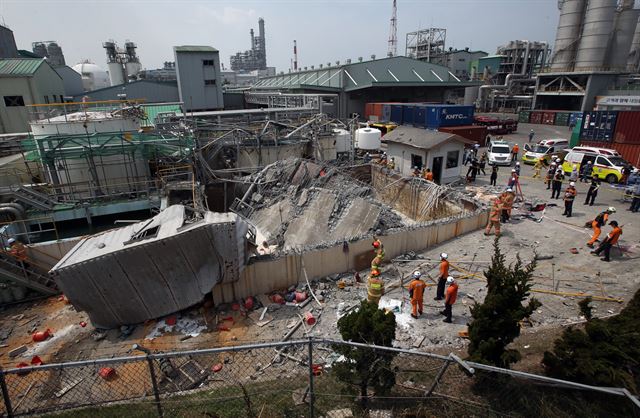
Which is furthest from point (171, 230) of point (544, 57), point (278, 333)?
point (544, 57)

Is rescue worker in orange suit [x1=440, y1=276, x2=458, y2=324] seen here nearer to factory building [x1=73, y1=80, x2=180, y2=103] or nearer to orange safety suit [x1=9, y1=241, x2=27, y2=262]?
orange safety suit [x1=9, y1=241, x2=27, y2=262]

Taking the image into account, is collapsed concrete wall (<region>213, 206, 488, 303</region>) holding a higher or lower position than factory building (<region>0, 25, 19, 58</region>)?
lower

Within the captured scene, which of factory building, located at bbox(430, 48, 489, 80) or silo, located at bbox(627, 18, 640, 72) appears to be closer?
silo, located at bbox(627, 18, 640, 72)

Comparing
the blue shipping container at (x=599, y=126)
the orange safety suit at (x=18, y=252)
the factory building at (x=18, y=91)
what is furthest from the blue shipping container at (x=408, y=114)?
the factory building at (x=18, y=91)

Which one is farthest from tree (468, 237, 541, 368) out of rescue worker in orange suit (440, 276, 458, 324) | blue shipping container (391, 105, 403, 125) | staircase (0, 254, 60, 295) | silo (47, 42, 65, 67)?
silo (47, 42, 65, 67)

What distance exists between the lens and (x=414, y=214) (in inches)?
667

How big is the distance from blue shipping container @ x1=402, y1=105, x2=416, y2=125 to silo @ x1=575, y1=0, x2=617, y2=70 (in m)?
27.8

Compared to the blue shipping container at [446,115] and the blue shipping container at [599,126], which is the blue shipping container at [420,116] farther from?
the blue shipping container at [599,126]

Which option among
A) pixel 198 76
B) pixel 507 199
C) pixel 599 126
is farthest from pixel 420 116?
pixel 198 76

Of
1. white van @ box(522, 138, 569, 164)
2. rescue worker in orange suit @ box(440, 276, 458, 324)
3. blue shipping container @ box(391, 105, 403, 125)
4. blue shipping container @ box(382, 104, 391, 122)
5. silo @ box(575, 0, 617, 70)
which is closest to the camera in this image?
rescue worker in orange suit @ box(440, 276, 458, 324)

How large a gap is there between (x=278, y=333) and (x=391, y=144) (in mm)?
15350

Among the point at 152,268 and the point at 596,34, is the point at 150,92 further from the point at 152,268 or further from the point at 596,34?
the point at 596,34

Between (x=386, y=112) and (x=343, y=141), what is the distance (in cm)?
1554

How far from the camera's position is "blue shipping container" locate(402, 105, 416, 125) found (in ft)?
111
